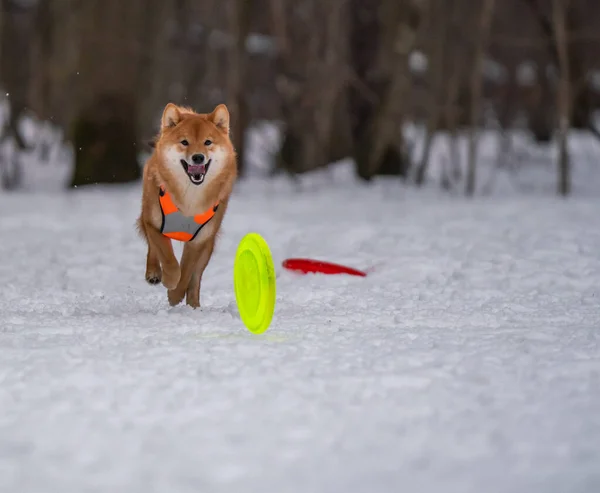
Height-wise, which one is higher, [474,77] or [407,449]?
[474,77]

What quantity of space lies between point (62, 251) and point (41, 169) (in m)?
14.1

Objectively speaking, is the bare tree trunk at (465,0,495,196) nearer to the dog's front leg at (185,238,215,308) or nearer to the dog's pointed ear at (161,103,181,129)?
the dog's front leg at (185,238,215,308)

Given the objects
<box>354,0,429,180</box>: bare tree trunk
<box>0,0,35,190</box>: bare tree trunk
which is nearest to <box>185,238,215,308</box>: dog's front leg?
<box>0,0,35,190</box>: bare tree trunk

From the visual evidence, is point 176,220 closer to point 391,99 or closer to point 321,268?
point 321,268

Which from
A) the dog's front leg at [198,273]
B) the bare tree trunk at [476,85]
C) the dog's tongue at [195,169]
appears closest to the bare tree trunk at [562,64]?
the bare tree trunk at [476,85]

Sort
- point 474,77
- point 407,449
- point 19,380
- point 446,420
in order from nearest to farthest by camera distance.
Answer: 1. point 407,449
2. point 446,420
3. point 19,380
4. point 474,77

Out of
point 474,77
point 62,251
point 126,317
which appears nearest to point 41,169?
point 474,77

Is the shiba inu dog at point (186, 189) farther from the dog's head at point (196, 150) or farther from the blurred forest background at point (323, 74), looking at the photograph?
the blurred forest background at point (323, 74)

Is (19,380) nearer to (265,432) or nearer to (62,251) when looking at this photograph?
(265,432)

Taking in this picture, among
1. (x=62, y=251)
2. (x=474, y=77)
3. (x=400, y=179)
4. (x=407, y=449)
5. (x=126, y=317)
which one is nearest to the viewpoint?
(x=407, y=449)

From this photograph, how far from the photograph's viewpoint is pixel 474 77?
20.0m

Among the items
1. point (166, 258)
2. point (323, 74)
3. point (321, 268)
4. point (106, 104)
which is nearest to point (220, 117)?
point (166, 258)

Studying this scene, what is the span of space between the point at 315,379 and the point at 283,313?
257cm

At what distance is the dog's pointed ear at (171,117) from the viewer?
24.3 feet
